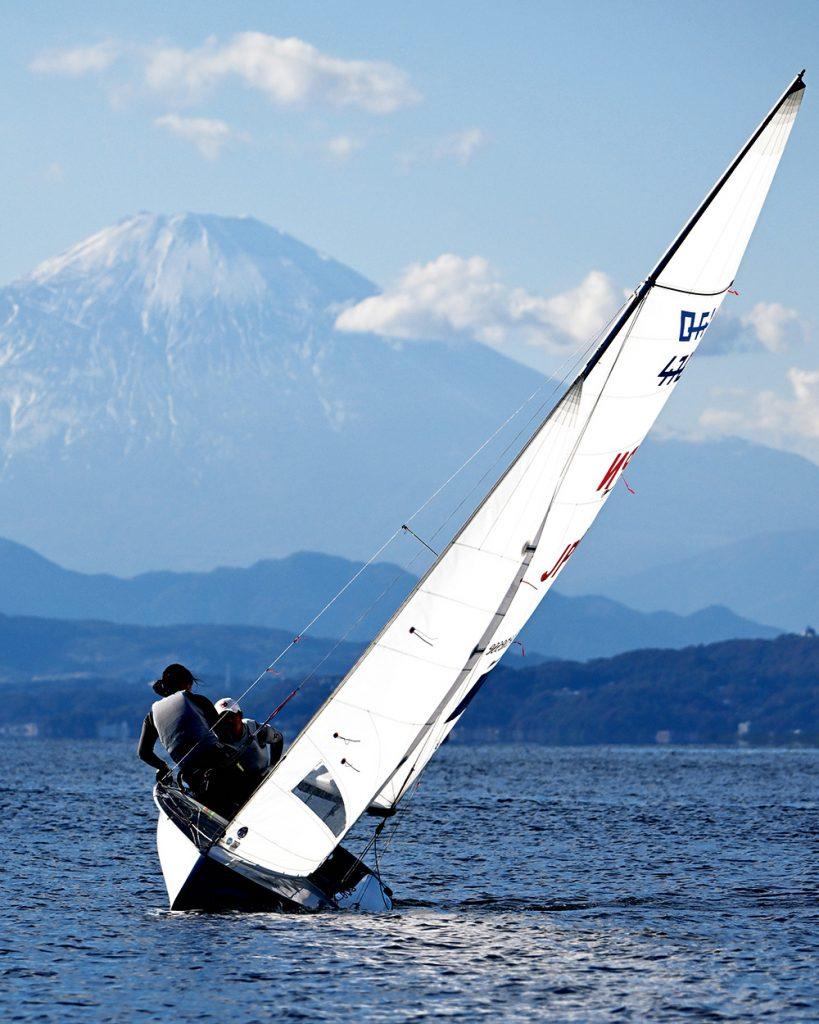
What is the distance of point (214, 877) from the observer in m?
29.1

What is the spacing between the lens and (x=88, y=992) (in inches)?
993

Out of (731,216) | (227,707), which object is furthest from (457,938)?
(731,216)

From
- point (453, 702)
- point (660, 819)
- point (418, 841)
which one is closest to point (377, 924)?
point (453, 702)

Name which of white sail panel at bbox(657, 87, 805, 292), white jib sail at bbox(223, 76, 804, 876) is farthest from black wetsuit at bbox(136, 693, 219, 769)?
white sail panel at bbox(657, 87, 805, 292)

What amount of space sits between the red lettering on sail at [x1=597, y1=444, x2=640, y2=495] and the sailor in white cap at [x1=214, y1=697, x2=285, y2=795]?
7459 millimetres

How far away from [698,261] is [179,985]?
14.6 meters

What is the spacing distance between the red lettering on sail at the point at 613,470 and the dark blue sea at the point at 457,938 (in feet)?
26.8

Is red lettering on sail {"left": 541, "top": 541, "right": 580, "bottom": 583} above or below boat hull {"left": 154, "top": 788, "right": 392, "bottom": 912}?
above

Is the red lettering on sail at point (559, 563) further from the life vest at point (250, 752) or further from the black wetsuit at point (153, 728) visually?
the black wetsuit at point (153, 728)

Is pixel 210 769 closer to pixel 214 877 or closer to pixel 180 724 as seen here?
pixel 180 724

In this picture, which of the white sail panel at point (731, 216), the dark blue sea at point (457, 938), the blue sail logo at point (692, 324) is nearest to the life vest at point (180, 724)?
the dark blue sea at point (457, 938)

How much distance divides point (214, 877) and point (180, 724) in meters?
2.75

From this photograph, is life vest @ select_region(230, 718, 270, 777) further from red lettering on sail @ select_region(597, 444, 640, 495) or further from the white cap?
red lettering on sail @ select_region(597, 444, 640, 495)

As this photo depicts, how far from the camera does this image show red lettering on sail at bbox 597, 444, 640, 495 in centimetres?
2972
